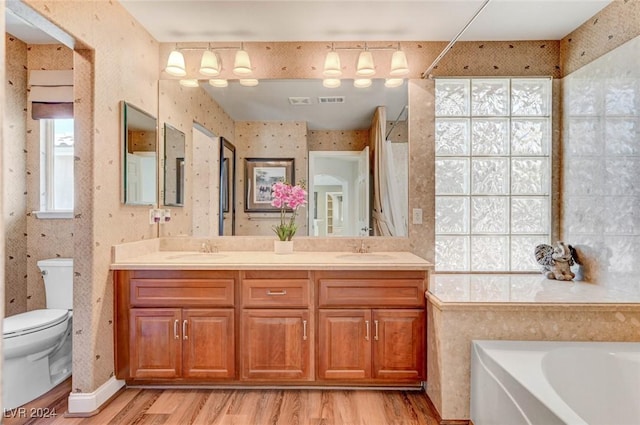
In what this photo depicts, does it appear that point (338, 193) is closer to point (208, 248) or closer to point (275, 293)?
point (275, 293)

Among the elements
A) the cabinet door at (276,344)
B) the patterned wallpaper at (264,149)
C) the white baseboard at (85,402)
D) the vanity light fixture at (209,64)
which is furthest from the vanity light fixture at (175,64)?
the white baseboard at (85,402)

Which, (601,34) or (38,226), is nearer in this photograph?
(601,34)

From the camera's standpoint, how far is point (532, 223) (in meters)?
2.68

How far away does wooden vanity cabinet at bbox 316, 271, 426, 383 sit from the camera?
2158 mm

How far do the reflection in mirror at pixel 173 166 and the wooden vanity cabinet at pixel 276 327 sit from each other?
102 centimetres

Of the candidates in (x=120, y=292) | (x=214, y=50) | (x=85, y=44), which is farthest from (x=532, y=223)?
(x=85, y=44)

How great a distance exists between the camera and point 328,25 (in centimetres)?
246

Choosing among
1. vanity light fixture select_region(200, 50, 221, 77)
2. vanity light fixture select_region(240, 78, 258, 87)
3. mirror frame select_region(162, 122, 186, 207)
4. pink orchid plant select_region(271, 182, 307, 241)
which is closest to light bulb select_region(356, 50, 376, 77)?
vanity light fixture select_region(240, 78, 258, 87)

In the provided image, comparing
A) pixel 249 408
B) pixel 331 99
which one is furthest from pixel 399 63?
pixel 249 408

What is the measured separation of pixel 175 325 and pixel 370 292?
1.23m

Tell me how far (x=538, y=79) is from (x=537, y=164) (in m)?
0.64

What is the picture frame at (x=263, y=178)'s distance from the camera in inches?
107

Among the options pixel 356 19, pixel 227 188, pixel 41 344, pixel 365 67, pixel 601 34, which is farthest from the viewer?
pixel 227 188

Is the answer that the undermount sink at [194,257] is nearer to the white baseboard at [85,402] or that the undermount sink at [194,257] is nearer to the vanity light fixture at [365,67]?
the white baseboard at [85,402]
